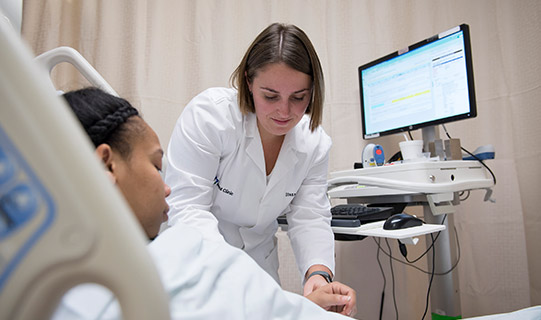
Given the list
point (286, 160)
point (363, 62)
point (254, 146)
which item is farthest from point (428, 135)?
point (254, 146)

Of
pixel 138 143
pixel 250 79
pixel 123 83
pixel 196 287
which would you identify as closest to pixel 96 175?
pixel 196 287

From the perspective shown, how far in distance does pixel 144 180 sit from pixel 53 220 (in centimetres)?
40

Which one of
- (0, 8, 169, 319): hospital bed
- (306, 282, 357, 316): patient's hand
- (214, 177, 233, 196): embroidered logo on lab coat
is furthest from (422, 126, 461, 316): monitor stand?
(0, 8, 169, 319): hospital bed

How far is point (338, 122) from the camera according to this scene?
1.93m

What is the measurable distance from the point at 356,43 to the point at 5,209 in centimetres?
200

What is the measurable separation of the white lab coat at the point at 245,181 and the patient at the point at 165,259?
0.39 m

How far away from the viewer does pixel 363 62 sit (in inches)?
78.3

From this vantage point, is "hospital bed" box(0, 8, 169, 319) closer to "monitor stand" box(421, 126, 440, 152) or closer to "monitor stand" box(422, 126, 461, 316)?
"monitor stand" box(422, 126, 461, 316)

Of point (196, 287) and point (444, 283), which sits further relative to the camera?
point (444, 283)

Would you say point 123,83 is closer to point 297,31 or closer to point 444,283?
point 297,31

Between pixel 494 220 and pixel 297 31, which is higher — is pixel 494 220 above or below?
below

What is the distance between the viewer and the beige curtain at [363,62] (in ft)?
5.49

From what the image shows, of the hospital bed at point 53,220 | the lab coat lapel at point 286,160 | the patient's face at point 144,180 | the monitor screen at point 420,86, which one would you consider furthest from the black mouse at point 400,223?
the hospital bed at point 53,220

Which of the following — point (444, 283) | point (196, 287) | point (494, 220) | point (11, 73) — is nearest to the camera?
point (11, 73)
